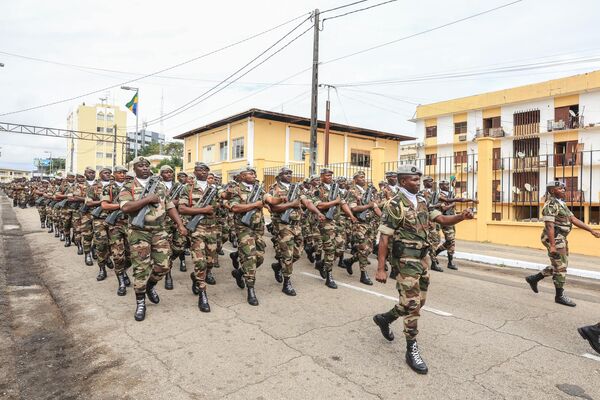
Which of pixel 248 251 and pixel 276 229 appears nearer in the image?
pixel 248 251

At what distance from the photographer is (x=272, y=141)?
83.5ft

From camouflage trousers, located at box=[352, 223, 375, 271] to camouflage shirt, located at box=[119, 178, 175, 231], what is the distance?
132 inches

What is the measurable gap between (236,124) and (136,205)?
2243 centimetres

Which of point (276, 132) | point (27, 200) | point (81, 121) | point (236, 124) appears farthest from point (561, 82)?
point (81, 121)

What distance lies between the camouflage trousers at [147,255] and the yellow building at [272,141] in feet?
54.2

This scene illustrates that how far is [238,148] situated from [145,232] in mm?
21865

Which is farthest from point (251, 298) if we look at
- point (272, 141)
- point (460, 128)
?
point (460, 128)

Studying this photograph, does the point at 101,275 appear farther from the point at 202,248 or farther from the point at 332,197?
the point at 332,197

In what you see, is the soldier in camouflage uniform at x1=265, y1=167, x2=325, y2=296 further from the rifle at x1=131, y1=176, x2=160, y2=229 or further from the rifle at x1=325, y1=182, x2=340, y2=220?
the rifle at x1=131, y1=176, x2=160, y2=229

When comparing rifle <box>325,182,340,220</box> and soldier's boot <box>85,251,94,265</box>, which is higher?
rifle <box>325,182,340,220</box>

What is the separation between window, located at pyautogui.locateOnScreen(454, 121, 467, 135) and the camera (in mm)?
35884

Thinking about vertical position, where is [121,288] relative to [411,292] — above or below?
below

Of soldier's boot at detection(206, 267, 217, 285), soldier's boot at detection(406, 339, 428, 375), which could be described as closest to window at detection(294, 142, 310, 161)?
soldier's boot at detection(206, 267, 217, 285)

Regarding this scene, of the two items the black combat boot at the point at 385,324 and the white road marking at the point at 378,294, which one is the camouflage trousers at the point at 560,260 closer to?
the white road marking at the point at 378,294
